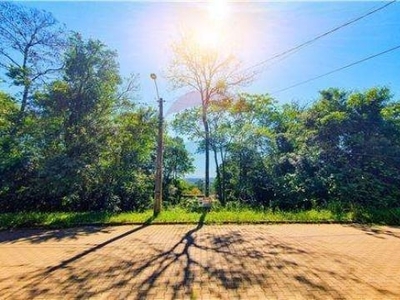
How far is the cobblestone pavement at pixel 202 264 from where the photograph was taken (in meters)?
5.13

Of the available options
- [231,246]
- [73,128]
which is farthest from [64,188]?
[231,246]

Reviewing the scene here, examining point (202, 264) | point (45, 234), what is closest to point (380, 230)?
point (202, 264)

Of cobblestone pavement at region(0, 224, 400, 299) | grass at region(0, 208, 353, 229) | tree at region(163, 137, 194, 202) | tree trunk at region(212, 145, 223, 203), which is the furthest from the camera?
tree at region(163, 137, 194, 202)

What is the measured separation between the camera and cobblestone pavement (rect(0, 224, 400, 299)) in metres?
5.13

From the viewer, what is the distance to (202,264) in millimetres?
6598

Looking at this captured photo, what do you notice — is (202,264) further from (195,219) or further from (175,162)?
(175,162)

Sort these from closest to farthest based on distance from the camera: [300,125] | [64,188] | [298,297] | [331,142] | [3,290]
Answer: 1. [298,297]
2. [3,290]
3. [64,188]
4. [331,142]
5. [300,125]

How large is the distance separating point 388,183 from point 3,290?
1777cm

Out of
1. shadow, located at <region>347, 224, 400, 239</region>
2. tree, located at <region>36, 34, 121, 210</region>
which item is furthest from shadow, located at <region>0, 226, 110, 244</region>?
shadow, located at <region>347, 224, 400, 239</region>

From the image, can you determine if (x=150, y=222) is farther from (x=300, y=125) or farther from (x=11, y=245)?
(x=300, y=125)

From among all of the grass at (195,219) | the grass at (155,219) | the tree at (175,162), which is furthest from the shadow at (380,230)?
the tree at (175,162)

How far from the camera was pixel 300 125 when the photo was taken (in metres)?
21.1

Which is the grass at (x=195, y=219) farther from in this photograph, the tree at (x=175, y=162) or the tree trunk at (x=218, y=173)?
the tree at (x=175, y=162)

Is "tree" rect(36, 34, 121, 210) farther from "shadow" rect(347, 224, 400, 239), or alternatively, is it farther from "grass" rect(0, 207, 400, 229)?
"shadow" rect(347, 224, 400, 239)
